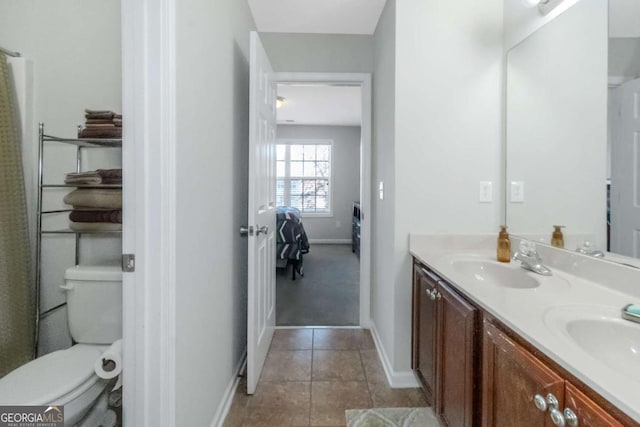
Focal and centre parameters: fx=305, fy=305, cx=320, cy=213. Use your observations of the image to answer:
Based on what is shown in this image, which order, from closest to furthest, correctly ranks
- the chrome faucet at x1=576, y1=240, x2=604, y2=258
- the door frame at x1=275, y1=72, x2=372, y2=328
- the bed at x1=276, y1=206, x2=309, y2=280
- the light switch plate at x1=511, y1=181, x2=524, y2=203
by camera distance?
the chrome faucet at x1=576, y1=240, x2=604, y2=258 → the light switch plate at x1=511, y1=181, x2=524, y2=203 → the door frame at x1=275, y1=72, x2=372, y2=328 → the bed at x1=276, y1=206, x2=309, y2=280

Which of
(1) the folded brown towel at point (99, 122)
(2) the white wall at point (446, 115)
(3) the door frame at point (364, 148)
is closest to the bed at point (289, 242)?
(3) the door frame at point (364, 148)

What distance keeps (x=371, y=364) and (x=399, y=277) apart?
0.68 meters

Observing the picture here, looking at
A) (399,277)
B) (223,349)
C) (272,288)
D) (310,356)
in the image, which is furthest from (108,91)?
(310,356)

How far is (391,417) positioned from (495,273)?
0.90 meters

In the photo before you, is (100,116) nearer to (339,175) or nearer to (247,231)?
(247,231)

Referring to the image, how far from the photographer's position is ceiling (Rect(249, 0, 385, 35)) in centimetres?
206

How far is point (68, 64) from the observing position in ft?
5.01

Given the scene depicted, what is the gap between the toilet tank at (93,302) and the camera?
4.71 ft

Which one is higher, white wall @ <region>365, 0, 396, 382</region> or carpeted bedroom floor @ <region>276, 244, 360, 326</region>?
white wall @ <region>365, 0, 396, 382</region>

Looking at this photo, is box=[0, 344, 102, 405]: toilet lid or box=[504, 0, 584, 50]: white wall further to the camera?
box=[504, 0, 584, 50]: white wall

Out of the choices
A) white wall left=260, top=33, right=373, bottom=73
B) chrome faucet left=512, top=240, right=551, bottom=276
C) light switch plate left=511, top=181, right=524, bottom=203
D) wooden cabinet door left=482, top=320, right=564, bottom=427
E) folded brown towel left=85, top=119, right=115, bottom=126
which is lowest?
wooden cabinet door left=482, top=320, right=564, bottom=427

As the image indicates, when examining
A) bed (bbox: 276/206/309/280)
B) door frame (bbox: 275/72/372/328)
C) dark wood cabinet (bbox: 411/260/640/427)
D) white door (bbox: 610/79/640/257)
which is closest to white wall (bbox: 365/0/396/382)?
door frame (bbox: 275/72/372/328)

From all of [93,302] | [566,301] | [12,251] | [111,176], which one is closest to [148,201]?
[111,176]

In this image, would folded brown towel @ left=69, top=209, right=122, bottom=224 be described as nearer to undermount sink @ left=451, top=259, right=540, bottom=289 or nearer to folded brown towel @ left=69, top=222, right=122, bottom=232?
folded brown towel @ left=69, top=222, right=122, bottom=232
